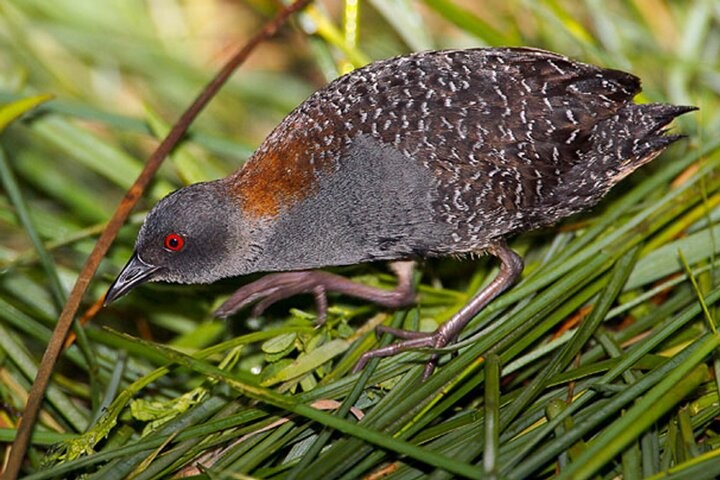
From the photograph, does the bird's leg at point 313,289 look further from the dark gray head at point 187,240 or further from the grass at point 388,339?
the dark gray head at point 187,240

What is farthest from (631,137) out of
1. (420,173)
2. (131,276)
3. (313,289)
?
(131,276)

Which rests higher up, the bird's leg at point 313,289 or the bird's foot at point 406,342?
the bird's leg at point 313,289

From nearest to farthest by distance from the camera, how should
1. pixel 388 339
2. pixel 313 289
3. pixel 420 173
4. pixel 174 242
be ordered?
pixel 420 173, pixel 174 242, pixel 388 339, pixel 313 289

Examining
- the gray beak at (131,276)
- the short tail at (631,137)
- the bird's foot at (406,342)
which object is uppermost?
the short tail at (631,137)

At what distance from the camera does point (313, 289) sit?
426 centimetres

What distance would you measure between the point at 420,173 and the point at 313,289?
0.87 m

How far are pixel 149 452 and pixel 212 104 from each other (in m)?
3.06

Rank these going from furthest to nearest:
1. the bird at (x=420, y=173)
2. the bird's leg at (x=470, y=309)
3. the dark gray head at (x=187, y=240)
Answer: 1. the bird's leg at (x=470, y=309)
2. the dark gray head at (x=187, y=240)
3. the bird at (x=420, y=173)

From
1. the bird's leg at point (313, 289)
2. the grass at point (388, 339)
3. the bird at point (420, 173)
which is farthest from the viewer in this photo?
the bird's leg at point (313, 289)

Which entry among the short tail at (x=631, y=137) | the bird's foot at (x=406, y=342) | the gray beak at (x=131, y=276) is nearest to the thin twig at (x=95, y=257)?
the gray beak at (x=131, y=276)

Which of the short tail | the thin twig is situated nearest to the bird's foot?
the short tail

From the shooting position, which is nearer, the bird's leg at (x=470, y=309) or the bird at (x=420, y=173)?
the bird at (x=420, y=173)

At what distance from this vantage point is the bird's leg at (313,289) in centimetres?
418

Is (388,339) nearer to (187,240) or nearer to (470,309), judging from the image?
(470,309)
